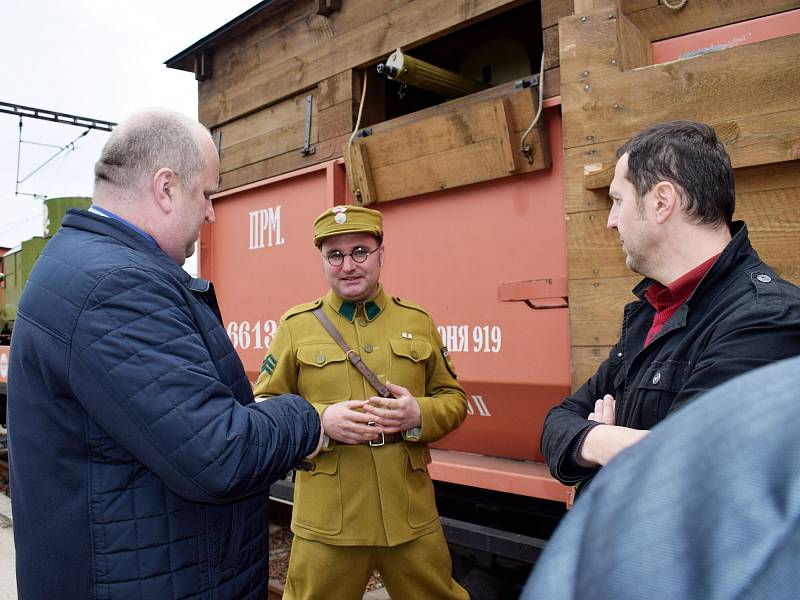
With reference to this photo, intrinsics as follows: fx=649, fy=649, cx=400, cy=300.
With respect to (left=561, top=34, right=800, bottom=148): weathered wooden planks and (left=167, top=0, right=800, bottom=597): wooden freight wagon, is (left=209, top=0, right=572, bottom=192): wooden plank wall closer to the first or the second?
(left=167, top=0, right=800, bottom=597): wooden freight wagon

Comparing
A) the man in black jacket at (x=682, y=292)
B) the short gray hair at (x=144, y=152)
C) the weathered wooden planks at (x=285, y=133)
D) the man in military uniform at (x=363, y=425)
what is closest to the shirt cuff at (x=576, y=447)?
the man in black jacket at (x=682, y=292)

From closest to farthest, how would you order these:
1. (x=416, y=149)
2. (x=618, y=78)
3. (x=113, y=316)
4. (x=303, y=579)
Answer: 1. (x=113, y=316)
2. (x=618, y=78)
3. (x=303, y=579)
4. (x=416, y=149)

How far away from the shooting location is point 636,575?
1.24 ft

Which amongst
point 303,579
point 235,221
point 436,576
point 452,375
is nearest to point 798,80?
point 452,375

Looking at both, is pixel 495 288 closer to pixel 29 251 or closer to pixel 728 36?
pixel 728 36

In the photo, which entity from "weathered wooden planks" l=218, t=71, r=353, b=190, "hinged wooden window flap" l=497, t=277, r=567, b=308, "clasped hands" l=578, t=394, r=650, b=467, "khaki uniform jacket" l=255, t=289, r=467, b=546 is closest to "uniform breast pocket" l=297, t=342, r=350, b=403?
"khaki uniform jacket" l=255, t=289, r=467, b=546

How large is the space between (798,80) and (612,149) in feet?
1.51

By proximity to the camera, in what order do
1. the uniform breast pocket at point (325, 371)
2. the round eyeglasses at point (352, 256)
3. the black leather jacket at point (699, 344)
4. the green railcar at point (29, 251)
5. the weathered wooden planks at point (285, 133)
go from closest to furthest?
the black leather jacket at point (699, 344) < the uniform breast pocket at point (325, 371) < the round eyeglasses at point (352, 256) < the weathered wooden planks at point (285, 133) < the green railcar at point (29, 251)

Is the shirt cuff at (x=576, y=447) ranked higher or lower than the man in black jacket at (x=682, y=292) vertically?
lower

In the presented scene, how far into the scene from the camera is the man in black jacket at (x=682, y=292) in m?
1.17

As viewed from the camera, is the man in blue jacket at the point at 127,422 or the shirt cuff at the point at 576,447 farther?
the shirt cuff at the point at 576,447

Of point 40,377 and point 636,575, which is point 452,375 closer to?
point 40,377

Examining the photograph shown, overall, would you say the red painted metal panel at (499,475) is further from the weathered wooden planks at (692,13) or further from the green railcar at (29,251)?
the green railcar at (29,251)

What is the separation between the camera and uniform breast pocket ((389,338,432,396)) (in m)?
2.27
